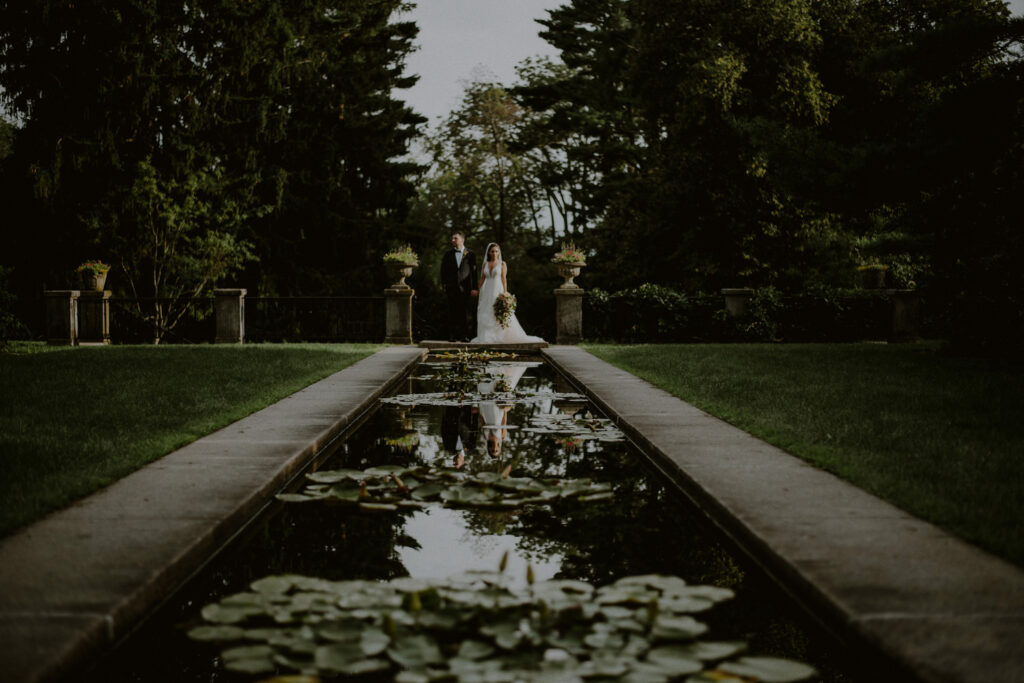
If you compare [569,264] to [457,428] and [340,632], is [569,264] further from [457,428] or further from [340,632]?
[340,632]

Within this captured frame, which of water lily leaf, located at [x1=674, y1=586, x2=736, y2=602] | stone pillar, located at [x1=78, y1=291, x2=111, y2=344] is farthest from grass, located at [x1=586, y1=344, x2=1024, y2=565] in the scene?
stone pillar, located at [x1=78, y1=291, x2=111, y2=344]

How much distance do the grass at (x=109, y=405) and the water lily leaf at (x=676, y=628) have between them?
3.24 m

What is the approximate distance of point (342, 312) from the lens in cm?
2575

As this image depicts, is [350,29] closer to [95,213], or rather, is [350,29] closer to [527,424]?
[95,213]

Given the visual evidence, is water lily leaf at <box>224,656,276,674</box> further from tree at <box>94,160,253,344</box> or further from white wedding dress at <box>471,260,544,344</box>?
tree at <box>94,160,253,344</box>

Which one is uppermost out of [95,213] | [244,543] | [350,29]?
[350,29]

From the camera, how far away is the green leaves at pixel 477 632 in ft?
9.93

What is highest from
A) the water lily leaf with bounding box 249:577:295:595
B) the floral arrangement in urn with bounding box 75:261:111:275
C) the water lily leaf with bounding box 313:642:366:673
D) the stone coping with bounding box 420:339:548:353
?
the floral arrangement in urn with bounding box 75:261:111:275

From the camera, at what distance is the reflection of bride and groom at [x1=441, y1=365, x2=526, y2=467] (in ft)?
24.2

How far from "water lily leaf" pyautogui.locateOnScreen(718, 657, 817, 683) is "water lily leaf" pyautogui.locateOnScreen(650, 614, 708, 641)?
0.71 feet

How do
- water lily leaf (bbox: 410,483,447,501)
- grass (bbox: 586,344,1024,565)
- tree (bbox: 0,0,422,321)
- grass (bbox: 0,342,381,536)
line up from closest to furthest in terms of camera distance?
1. grass (bbox: 586,344,1024,565)
2. water lily leaf (bbox: 410,483,447,501)
3. grass (bbox: 0,342,381,536)
4. tree (bbox: 0,0,422,321)

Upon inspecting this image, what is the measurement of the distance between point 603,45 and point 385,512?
3707 cm

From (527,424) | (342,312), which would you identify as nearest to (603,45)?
(342,312)

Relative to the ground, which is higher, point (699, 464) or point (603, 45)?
point (603, 45)
